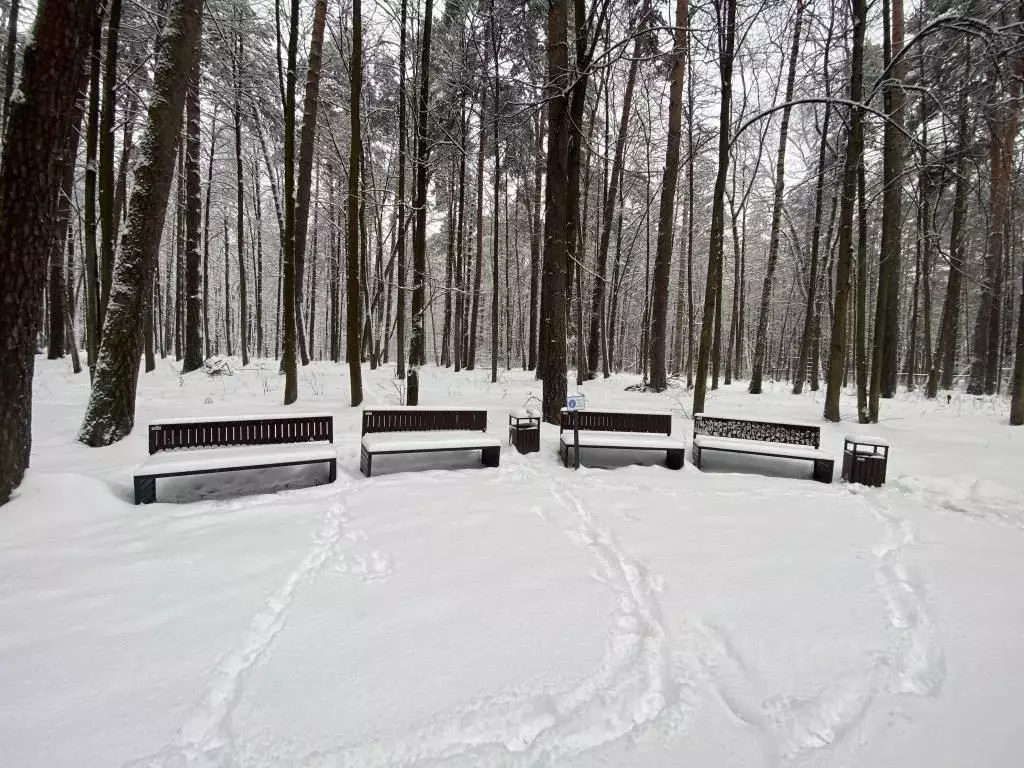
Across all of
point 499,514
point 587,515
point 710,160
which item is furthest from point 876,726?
point 710,160

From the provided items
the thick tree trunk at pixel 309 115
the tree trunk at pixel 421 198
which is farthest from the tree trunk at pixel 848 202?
the thick tree trunk at pixel 309 115

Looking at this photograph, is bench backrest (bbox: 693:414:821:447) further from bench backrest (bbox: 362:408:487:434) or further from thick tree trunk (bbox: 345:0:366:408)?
thick tree trunk (bbox: 345:0:366:408)

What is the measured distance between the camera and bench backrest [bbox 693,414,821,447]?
680 cm

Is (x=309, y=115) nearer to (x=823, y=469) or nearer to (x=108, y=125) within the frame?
(x=108, y=125)

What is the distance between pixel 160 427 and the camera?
5.25 meters

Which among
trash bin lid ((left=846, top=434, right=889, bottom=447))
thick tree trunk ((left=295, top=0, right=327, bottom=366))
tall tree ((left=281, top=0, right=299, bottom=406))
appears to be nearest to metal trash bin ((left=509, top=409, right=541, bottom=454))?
trash bin lid ((left=846, top=434, right=889, bottom=447))

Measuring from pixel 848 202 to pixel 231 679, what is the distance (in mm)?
10608

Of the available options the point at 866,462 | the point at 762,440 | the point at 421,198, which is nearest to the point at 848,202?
the point at 762,440

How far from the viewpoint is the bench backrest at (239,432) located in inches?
210

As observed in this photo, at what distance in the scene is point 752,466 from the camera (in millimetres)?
7113

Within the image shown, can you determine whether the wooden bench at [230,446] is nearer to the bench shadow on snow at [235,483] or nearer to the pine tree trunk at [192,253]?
the bench shadow on snow at [235,483]

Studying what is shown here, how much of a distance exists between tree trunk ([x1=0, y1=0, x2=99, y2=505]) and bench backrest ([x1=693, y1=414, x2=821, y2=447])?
7.73 m

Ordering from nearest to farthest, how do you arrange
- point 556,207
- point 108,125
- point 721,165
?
point 108,125, point 721,165, point 556,207

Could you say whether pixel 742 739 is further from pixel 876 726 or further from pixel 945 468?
pixel 945 468
